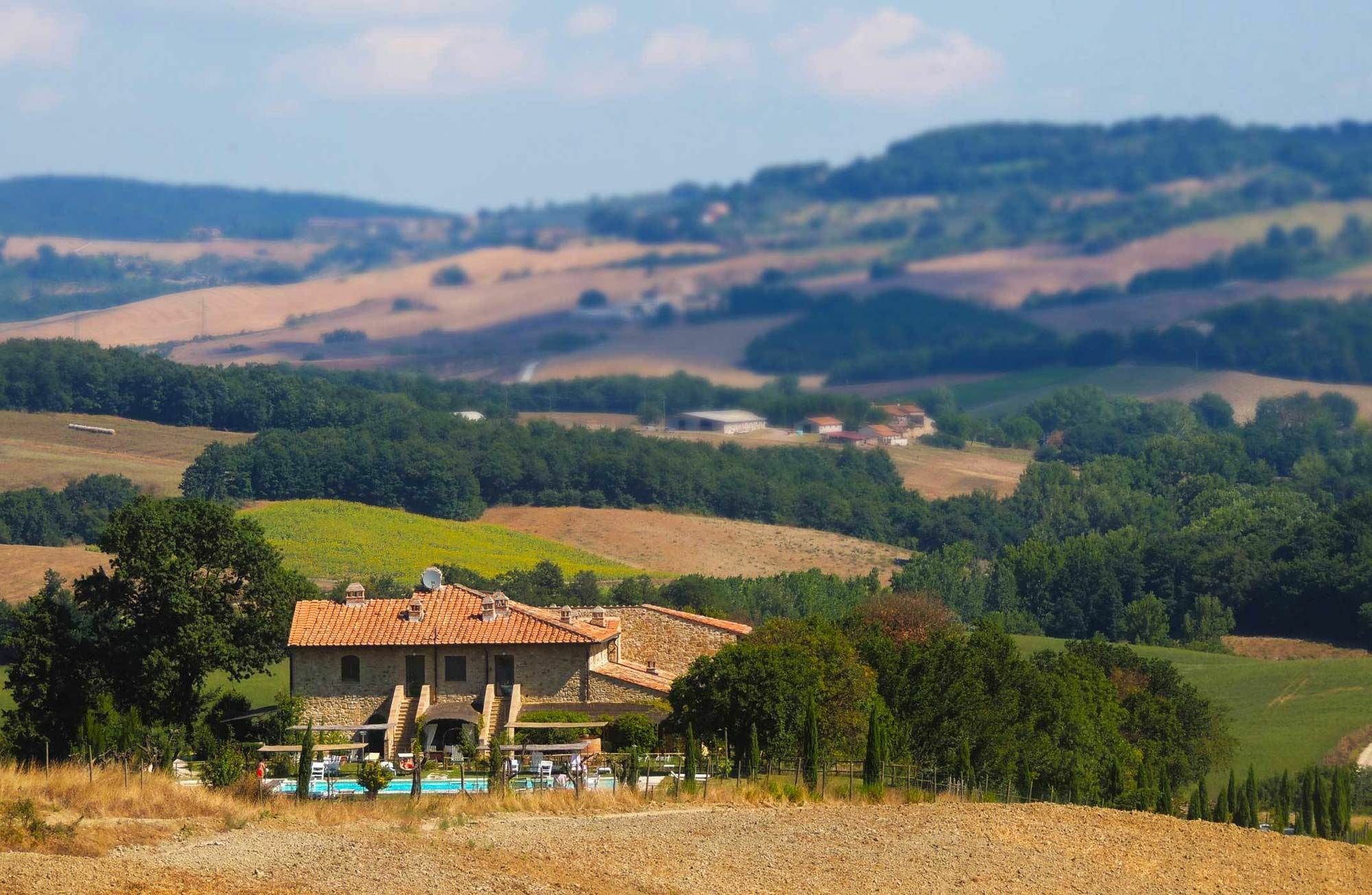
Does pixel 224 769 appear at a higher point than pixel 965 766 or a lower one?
higher

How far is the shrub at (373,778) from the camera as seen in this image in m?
35.2

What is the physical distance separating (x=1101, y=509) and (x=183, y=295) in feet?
226

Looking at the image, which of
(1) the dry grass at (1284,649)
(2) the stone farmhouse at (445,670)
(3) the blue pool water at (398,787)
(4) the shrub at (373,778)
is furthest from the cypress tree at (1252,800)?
(1) the dry grass at (1284,649)

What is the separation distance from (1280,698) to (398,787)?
2042 inches

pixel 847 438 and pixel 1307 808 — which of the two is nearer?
pixel 1307 808

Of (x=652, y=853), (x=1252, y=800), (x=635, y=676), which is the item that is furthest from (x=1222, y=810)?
(x=652, y=853)

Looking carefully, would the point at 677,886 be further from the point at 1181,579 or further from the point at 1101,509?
the point at 1101,509

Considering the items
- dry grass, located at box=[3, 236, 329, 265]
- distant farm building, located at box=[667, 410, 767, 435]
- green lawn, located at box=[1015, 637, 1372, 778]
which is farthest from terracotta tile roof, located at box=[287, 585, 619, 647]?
distant farm building, located at box=[667, 410, 767, 435]

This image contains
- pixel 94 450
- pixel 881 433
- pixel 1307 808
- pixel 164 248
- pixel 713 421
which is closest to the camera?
pixel 1307 808

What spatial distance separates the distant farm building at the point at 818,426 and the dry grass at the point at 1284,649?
4525cm

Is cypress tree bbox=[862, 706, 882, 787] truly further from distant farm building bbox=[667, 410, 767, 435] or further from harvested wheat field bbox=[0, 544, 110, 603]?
distant farm building bbox=[667, 410, 767, 435]

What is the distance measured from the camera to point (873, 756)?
132 feet

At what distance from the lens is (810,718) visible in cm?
4075

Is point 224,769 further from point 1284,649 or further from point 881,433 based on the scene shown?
point 881,433
